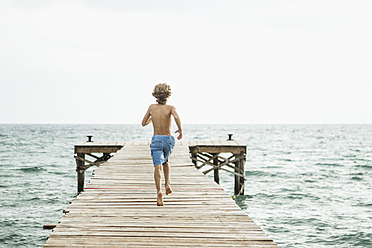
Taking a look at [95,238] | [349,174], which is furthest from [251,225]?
[349,174]

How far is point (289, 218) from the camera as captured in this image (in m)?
14.0

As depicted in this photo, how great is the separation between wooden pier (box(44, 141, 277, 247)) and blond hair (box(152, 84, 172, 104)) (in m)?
1.58

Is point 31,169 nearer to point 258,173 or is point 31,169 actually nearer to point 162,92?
point 258,173

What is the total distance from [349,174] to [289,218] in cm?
1504

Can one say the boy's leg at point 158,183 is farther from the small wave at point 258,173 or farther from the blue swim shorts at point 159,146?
the small wave at point 258,173

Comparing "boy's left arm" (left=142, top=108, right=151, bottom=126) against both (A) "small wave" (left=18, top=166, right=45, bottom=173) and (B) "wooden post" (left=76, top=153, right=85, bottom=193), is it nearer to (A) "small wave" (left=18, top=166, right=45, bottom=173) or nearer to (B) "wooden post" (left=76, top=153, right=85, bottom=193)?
(B) "wooden post" (left=76, top=153, right=85, bottom=193)

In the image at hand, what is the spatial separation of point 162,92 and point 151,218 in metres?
1.93

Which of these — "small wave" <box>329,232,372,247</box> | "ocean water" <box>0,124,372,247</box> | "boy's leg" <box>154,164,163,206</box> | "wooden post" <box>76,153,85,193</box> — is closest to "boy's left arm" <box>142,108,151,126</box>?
"boy's leg" <box>154,164,163,206</box>

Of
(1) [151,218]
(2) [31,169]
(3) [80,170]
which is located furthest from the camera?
(2) [31,169]

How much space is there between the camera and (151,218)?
5.40m

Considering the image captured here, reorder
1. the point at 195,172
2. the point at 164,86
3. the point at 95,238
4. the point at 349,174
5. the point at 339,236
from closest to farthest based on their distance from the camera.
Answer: the point at 95,238
the point at 164,86
the point at 195,172
the point at 339,236
the point at 349,174

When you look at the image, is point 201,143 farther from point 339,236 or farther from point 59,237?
point 59,237

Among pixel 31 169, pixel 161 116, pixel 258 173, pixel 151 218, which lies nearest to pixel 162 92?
pixel 161 116

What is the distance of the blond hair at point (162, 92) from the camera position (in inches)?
248
